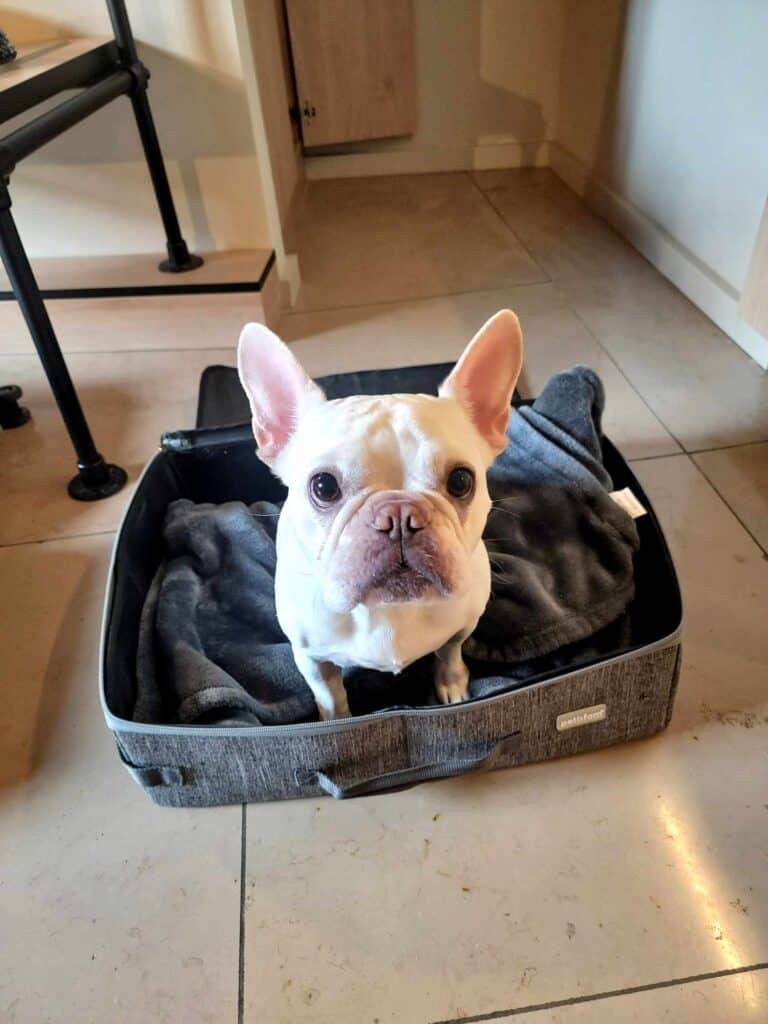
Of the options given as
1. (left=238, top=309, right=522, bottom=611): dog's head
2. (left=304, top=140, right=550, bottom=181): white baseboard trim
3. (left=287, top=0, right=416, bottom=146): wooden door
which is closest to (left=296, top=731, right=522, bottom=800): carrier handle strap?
(left=238, top=309, right=522, bottom=611): dog's head

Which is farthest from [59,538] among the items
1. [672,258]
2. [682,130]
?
[682,130]

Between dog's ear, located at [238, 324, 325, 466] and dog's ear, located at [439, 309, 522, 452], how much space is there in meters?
0.18

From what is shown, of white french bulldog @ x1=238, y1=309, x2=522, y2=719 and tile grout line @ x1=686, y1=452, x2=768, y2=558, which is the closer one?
white french bulldog @ x1=238, y1=309, x2=522, y2=719

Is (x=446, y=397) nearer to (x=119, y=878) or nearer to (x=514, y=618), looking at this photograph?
(x=514, y=618)

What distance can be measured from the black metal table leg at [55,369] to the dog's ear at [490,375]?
79cm

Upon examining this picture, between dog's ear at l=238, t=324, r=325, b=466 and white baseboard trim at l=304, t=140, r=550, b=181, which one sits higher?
dog's ear at l=238, t=324, r=325, b=466

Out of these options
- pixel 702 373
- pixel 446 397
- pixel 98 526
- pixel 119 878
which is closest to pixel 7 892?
pixel 119 878

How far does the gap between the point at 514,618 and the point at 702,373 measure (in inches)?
41.4

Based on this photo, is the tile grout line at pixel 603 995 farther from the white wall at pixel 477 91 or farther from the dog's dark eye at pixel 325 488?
the white wall at pixel 477 91

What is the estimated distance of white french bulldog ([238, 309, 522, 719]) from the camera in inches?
29.9

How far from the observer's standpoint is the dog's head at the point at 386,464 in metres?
0.75

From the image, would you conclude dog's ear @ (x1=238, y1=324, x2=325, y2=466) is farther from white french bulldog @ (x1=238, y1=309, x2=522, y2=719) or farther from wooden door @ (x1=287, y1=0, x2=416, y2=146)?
wooden door @ (x1=287, y1=0, x2=416, y2=146)

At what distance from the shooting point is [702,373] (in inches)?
72.6

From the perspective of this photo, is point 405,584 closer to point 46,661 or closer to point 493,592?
point 493,592
